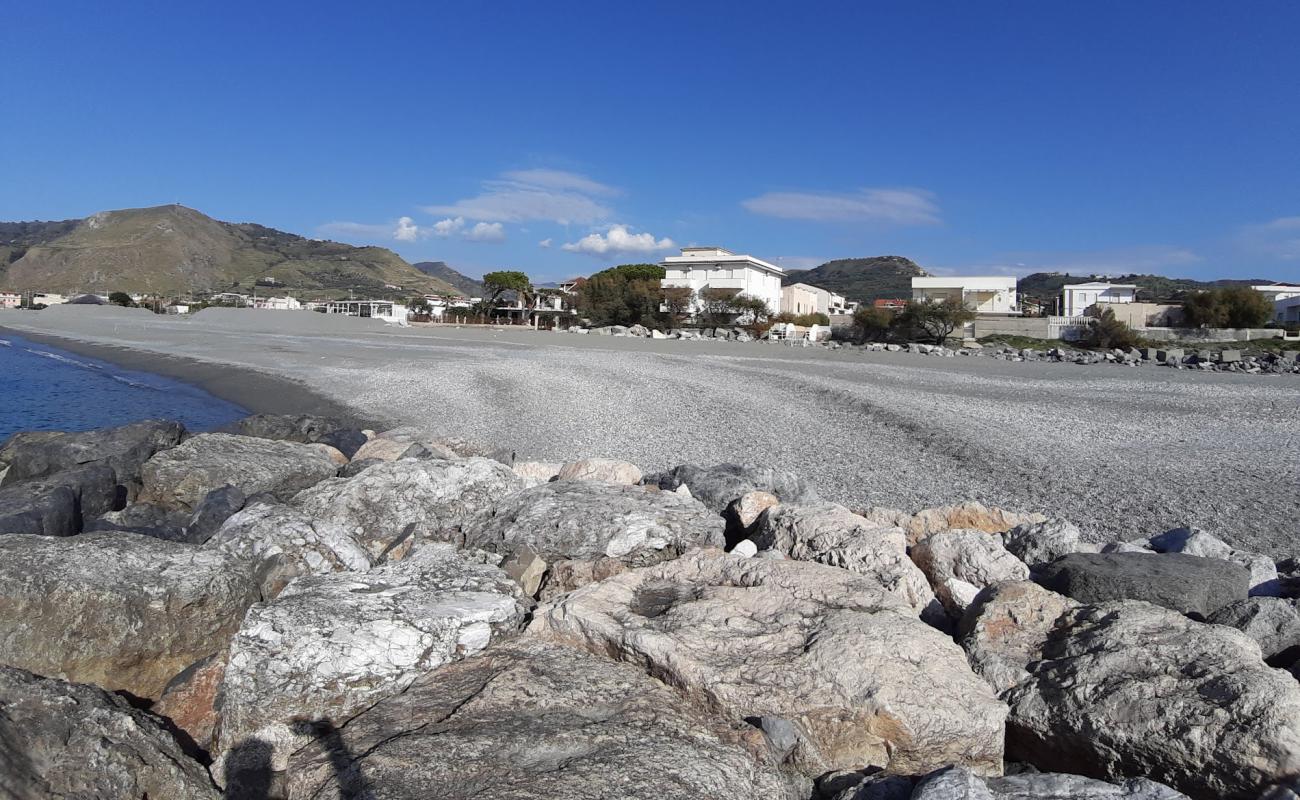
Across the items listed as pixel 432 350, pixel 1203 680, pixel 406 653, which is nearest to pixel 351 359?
pixel 432 350

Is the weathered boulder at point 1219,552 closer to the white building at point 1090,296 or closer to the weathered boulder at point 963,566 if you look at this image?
the weathered boulder at point 963,566

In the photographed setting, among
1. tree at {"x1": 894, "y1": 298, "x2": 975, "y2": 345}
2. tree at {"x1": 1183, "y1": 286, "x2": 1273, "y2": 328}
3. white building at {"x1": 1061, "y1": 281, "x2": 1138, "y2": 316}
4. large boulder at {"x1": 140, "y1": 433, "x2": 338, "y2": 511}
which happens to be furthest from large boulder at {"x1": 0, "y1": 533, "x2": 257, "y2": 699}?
white building at {"x1": 1061, "y1": 281, "x2": 1138, "y2": 316}

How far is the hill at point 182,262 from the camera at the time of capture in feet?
427

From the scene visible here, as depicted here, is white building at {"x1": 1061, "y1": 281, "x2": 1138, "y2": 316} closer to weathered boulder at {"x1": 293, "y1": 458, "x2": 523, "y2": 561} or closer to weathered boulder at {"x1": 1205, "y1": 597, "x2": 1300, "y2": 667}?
weathered boulder at {"x1": 1205, "y1": 597, "x2": 1300, "y2": 667}

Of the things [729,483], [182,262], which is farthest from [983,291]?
[182,262]

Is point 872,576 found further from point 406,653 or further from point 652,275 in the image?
point 652,275

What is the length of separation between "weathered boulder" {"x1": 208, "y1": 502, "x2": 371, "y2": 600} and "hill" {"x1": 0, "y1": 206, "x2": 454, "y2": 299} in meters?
120

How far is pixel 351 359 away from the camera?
88.8 ft

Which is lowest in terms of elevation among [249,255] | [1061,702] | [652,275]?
[1061,702]

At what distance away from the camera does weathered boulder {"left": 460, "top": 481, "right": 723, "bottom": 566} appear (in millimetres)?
5094

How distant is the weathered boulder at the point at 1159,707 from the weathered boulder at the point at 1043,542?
1.60m

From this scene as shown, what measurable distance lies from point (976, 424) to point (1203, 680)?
10301 mm

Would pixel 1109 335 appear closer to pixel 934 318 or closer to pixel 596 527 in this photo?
pixel 934 318

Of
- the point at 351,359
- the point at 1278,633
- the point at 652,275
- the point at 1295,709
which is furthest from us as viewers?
the point at 652,275
